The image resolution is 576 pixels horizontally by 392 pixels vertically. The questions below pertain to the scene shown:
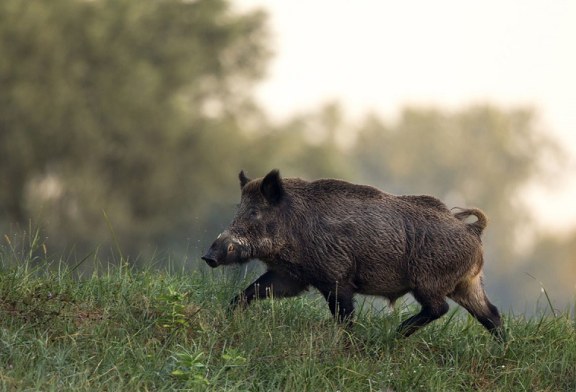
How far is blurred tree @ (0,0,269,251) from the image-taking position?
3045cm

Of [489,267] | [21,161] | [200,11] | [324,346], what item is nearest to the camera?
[324,346]

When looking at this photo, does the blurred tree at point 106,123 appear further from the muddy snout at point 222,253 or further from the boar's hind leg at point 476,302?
the boar's hind leg at point 476,302

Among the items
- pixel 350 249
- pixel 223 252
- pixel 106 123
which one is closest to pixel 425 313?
pixel 350 249

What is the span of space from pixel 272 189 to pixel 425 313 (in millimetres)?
1636

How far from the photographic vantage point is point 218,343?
309 inches

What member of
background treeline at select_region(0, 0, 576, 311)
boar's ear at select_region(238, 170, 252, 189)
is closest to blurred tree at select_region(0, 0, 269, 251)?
background treeline at select_region(0, 0, 576, 311)

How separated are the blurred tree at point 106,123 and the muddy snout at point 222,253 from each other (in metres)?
21.1

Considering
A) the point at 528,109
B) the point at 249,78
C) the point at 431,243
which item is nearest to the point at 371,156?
the point at 528,109

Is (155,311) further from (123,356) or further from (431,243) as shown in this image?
(431,243)

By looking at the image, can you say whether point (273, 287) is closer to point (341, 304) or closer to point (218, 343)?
point (341, 304)

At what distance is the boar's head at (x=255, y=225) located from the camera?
8586 mm

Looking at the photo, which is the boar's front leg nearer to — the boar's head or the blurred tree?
the boar's head

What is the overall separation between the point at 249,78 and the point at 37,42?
8.47 meters

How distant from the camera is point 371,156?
2852 inches
